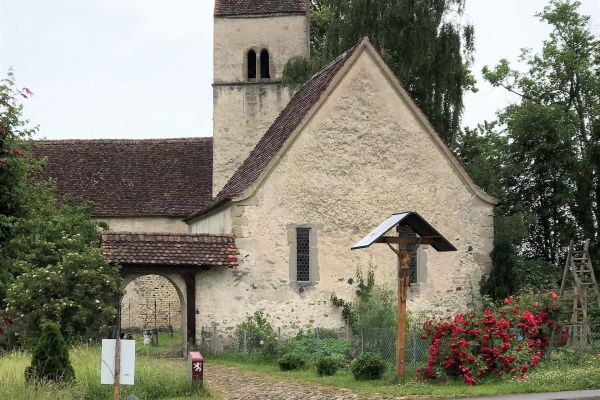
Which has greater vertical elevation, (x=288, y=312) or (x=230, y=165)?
(x=230, y=165)

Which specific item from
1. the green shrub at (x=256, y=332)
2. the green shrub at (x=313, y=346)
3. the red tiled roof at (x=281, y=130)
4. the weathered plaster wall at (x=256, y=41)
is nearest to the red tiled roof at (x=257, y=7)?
the weathered plaster wall at (x=256, y=41)

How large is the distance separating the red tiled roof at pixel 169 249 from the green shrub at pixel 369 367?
23.8 feet

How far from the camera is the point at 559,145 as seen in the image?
37656 millimetres

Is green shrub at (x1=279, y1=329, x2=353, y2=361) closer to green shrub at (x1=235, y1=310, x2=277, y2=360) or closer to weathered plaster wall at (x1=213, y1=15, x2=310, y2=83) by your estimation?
green shrub at (x1=235, y1=310, x2=277, y2=360)

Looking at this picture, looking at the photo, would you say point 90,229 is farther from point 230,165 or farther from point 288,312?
point 230,165

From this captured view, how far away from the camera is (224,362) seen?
23.9 metres

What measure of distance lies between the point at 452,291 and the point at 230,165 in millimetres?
13983

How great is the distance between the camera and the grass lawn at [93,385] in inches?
572

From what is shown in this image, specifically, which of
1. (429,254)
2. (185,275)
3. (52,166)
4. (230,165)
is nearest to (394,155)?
(429,254)

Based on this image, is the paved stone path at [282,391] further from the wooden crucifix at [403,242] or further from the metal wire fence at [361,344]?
the metal wire fence at [361,344]

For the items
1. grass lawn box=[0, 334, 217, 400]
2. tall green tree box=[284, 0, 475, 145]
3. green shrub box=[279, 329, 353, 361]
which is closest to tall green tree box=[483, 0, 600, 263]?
tall green tree box=[284, 0, 475, 145]

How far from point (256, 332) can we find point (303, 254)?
2.54m

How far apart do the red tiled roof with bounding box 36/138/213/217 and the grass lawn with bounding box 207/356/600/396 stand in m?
20.1

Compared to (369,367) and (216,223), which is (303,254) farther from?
(369,367)
